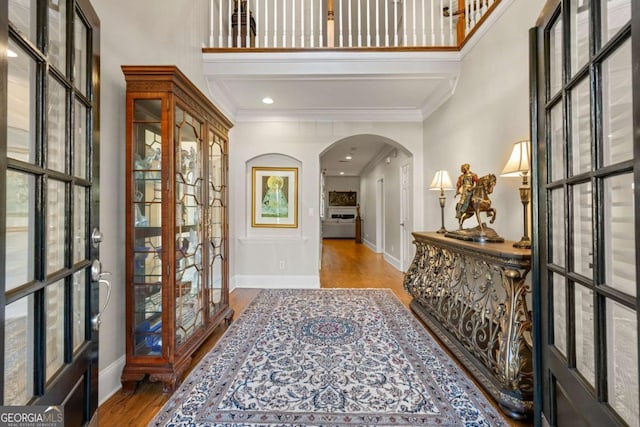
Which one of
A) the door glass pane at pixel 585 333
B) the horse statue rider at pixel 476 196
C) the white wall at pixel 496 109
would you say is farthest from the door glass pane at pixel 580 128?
the white wall at pixel 496 109

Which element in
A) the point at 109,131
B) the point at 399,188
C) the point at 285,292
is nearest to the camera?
the point at 109,131

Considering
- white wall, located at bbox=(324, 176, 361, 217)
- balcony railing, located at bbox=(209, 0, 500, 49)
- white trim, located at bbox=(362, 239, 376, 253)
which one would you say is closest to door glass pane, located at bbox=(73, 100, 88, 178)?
balcony railing, located at bbox=(209, 0, 500, 49)

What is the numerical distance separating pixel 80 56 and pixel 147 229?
1130 mm

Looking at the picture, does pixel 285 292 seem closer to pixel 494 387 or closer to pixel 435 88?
pixel 494 387

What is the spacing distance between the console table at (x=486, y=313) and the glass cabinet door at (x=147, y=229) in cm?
214

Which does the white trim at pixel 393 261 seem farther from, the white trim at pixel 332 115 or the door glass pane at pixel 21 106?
the door glass pane at pixel 21 106

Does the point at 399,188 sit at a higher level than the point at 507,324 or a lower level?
higher

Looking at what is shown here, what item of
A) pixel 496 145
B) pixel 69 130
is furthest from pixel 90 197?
pixel 496 145

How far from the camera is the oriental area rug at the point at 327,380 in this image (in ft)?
5.19

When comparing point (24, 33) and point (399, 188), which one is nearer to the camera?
point (24, 33)

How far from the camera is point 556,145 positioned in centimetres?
110

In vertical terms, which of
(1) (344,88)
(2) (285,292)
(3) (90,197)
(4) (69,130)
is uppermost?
(1) (344,88)

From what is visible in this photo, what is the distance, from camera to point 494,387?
5.67ft

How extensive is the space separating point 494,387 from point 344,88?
3239 millimetres
